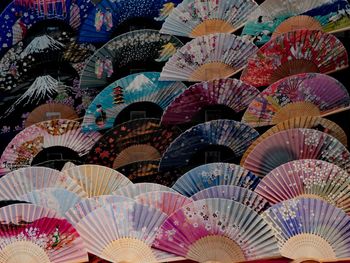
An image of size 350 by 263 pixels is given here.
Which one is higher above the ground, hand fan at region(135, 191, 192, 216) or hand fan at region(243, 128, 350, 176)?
hand fan at region(243, 128, 350, 176)

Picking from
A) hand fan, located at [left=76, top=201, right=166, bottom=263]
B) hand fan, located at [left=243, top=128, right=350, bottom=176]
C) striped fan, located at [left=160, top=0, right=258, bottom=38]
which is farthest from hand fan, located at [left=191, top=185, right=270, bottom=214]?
striped fan, located at [left=160, top=0, right=258, bottom=38]

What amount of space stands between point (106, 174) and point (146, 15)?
1.81 metres

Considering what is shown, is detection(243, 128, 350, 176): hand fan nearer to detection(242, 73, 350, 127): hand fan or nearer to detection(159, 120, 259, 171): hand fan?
detection(159, 120, 259, 171): hand fan

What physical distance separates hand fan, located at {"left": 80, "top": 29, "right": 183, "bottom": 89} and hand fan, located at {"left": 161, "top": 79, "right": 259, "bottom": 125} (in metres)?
0.64

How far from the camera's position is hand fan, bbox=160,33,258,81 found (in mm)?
6715

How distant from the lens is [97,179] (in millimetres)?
5988

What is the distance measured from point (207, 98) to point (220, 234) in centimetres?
156

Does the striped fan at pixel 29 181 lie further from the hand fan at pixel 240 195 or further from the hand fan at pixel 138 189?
the hand fan at pixel 240 195

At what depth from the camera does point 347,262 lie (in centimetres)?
510

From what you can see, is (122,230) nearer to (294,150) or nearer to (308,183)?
(308,183)

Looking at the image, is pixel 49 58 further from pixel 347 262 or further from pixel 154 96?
pixel 347 262

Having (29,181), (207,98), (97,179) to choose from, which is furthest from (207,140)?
(29,181)

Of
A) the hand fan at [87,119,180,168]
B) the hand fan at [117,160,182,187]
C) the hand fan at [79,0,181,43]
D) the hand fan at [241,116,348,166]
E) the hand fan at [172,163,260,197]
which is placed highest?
the hand fan at [79,0,181,43]

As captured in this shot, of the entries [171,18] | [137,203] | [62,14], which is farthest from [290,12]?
[137,203]
